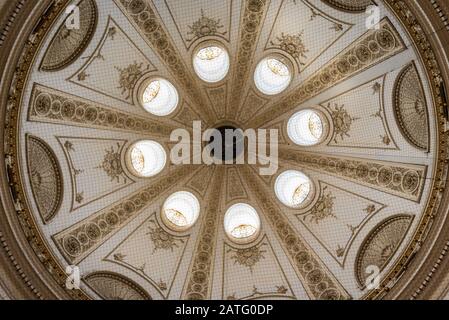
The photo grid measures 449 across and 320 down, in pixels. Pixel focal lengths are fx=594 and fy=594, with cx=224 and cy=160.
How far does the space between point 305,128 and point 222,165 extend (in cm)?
234

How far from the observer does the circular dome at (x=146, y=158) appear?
47.6 ft

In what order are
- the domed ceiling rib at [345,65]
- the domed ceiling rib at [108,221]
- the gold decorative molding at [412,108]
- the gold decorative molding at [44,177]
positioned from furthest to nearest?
the domed ceiling rib at [108,221] → the domed ceiling rib at [345,65] → the gold decorative molding at [44,177] → the gold decorative molding at [412,108]

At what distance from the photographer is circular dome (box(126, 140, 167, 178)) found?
47.6ft

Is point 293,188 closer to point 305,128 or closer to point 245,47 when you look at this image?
point 305,128

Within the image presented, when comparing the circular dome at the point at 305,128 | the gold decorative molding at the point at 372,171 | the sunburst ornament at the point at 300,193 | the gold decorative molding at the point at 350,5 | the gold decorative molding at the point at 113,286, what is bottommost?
the gold decorative molding at the point at 113,286

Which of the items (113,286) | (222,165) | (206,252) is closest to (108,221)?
(113,286)

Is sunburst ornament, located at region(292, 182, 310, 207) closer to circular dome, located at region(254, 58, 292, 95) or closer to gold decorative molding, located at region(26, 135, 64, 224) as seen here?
circular dome, located at region(254, 58, 292, 95)

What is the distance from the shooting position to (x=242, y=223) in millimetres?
14742

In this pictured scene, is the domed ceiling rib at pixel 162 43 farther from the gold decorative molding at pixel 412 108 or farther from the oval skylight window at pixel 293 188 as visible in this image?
the gold decorative molding at pixel 412 108

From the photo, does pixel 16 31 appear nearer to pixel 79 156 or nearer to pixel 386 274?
pixel 79 156

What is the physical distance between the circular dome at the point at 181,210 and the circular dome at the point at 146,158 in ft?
2.71

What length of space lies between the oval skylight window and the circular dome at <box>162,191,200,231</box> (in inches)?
83.3

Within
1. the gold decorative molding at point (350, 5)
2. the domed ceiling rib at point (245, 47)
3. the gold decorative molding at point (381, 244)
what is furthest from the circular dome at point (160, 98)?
the gold decorative molding at point (381, 244)
